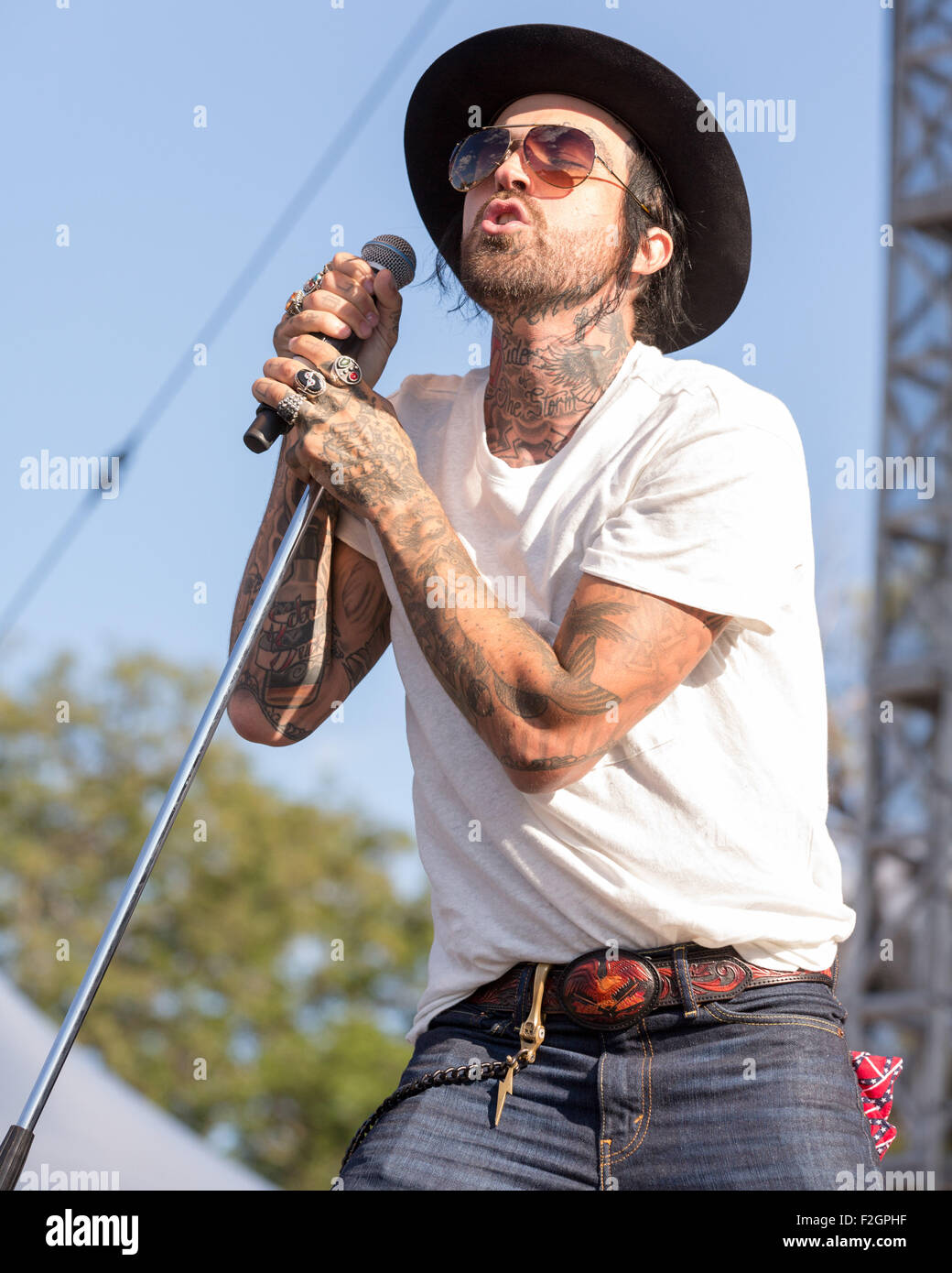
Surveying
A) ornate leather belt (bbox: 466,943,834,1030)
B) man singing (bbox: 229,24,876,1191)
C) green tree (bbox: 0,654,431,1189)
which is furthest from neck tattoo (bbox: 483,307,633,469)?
green tree (bbox: 0,654,431,1189)

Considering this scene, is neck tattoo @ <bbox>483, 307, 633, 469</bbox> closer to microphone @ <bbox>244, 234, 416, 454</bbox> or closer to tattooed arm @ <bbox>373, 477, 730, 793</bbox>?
microphone @ <bbox>244, 234, 416, 454</bbox>

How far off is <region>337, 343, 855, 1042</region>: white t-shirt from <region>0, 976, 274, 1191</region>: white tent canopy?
10.3ft

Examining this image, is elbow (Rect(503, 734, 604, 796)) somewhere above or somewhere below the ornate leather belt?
above

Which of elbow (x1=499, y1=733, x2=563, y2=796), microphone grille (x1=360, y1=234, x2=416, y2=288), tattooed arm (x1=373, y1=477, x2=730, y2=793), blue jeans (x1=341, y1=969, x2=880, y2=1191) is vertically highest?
microphone grille (x1=360, y1=234, x2=416, y2=288)

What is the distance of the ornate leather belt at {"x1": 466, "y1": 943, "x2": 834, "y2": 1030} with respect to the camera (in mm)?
1948

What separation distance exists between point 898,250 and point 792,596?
7386 mm

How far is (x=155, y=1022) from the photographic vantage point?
865 inches

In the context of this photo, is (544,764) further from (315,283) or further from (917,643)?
(917,643)

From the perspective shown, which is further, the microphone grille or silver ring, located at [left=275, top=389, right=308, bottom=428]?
the microphone grille

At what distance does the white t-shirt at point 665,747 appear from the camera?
2002 mm

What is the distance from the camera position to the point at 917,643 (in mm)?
8664

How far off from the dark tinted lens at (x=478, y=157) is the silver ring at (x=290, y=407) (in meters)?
0.60

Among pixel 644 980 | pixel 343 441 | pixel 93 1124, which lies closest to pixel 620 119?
pixel 343 441
